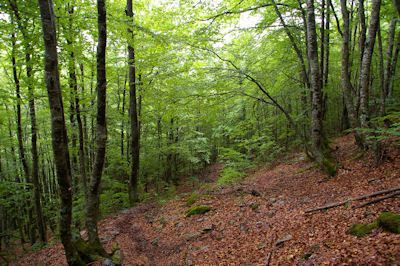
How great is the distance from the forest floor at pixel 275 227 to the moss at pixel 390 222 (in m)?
0.11

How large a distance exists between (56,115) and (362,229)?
6.34 m

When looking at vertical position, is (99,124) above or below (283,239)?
above

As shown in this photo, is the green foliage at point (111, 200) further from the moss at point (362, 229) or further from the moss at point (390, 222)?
the moss at point (390, 222)

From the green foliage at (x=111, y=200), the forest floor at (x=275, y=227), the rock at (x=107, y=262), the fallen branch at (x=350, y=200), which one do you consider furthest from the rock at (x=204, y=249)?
the green foliage at (x=111, y=200)

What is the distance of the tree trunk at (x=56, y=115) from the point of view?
493cm

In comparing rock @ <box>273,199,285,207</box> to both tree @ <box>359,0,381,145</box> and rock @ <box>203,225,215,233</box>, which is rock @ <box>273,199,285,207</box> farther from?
tree @ <box>359,0,381,145</box>

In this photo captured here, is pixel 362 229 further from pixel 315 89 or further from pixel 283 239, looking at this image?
pixel 315 89

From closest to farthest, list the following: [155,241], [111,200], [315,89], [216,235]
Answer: [216,235], [315,89], [155,241], [111,200]

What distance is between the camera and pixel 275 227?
6.15 meters

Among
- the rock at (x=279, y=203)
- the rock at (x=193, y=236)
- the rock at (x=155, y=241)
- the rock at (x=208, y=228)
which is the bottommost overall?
the rock at (x=155, y=241)

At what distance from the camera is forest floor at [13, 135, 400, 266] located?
4332 millimetres

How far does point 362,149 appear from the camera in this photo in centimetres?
840

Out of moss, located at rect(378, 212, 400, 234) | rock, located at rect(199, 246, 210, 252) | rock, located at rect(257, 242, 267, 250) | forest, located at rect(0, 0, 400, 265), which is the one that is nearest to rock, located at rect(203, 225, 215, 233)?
forest, located at rect(0, 0, 400, 265)

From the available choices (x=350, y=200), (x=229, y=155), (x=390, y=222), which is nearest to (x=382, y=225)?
(x=390, y=222)
